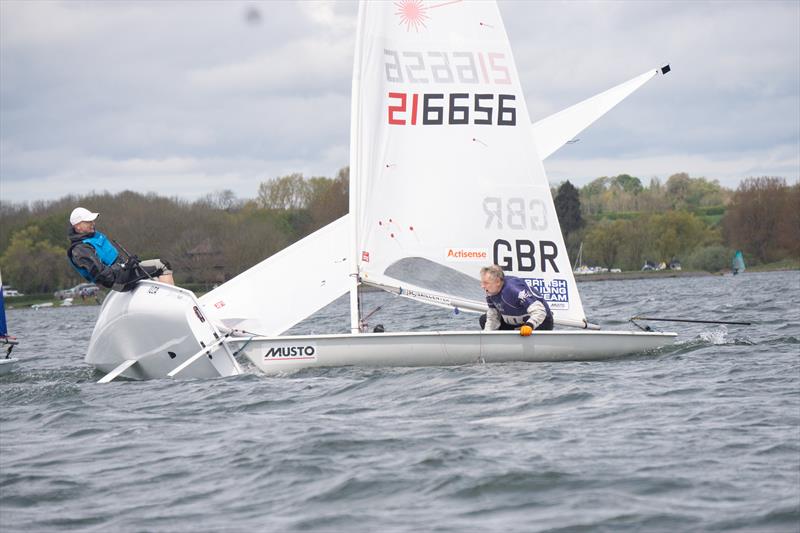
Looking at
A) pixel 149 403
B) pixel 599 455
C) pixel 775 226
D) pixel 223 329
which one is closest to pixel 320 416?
pixel 149 403

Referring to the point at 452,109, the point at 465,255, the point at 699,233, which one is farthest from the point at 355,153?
the point at 699,233

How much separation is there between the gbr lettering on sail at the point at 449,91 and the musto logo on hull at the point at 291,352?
2111 millimetres

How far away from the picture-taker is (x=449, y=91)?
940cm

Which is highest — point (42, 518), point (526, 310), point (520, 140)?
point (520, 140)

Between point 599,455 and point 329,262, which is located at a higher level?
point 329,262

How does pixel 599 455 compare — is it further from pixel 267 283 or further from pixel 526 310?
pixel 267 283

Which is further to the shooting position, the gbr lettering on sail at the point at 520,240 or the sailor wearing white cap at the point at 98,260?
the gbr lettering on sail at the point at 520,240

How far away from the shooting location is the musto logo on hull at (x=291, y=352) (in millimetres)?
8766

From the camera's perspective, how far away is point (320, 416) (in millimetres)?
6898

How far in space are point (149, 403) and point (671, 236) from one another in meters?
62.4

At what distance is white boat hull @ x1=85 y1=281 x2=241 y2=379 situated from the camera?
8.95 meters

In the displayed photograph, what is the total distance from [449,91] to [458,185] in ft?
2.63

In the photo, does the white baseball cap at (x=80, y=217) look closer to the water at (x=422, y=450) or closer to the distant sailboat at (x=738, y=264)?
the water at (x=422, y=450)

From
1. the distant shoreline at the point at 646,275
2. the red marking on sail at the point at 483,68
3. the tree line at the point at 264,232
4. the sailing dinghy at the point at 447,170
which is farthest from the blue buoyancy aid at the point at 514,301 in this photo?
the distant shoreline at the point at 646,275
